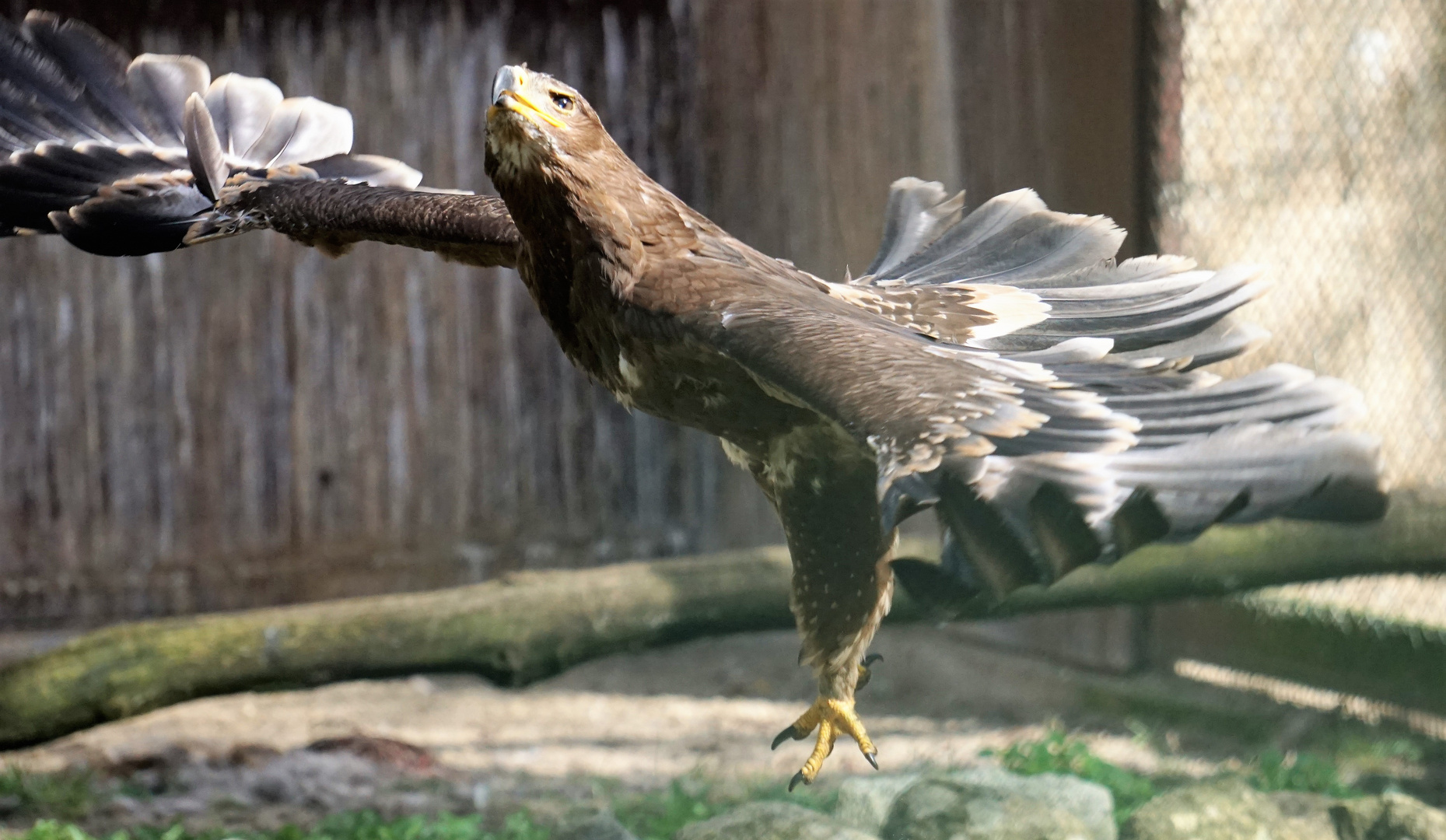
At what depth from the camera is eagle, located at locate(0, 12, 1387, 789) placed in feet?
5.34

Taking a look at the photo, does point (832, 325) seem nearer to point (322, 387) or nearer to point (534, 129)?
point (534, 129)

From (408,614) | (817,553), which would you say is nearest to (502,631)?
(408,614)

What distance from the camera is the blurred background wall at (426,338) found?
17.6 feet

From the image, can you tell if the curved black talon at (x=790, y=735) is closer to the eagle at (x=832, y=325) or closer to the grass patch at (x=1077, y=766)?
the eagle at (x=832, y=325)

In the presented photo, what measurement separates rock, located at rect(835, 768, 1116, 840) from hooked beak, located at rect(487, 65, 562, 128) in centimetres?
203

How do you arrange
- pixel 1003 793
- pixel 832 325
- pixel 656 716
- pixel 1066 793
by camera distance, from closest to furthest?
1. pixel 832 325
2. pixel 1003 793
3. pixel 1066 793
4. pixel 656 716

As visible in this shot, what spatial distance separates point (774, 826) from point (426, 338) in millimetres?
3758

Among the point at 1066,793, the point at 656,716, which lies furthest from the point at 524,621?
the point at 1066,793

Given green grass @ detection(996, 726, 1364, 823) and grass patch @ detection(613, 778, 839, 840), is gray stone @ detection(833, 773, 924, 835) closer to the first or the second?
grass patch @ detection(613, 778, 839, 840)

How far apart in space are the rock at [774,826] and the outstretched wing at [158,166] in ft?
5.06

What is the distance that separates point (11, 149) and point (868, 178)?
3275mm

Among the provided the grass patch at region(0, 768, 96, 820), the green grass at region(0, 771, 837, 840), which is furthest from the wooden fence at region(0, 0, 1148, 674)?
the green grass at region(0, 771, 837, 840)

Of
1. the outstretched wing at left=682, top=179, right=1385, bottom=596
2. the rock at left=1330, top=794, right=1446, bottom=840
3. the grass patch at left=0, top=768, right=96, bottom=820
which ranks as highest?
the outstretched wing at left=682, top=179, right=1385, bottom=596

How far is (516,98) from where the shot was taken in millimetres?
2385
